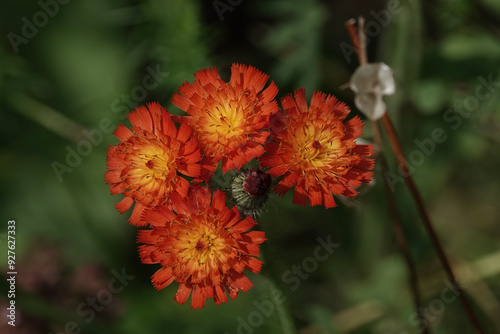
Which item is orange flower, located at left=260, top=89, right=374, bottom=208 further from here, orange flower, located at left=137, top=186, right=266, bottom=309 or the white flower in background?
the white flower in background

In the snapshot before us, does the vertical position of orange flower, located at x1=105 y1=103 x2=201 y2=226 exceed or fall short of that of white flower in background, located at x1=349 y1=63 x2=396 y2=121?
it exceeds it

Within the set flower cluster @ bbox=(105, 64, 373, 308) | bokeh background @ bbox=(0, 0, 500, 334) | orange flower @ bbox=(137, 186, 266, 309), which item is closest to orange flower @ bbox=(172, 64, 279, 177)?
flower cluster @ bbox=(105, 64, 373, 308)

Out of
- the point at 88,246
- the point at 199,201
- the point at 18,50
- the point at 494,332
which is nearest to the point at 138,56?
the point at 18,50

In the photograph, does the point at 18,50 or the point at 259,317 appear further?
the point at 18,50

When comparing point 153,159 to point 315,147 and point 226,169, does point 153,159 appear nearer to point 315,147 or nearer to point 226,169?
point 226,169

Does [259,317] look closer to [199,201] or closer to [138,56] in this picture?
[199,201]

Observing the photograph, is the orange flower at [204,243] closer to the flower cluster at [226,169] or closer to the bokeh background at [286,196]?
the flower cluster at [226,169]

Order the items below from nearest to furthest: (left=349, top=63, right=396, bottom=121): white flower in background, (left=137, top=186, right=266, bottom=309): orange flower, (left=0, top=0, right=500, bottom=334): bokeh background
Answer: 1. (left=137, top=186, right=266, bottom=309): orange flower
2. (left=349, top=63, right=396, bottom=121): white flower in background
3. (left=0, top=0, right=500, bottom=334): bokeh background
